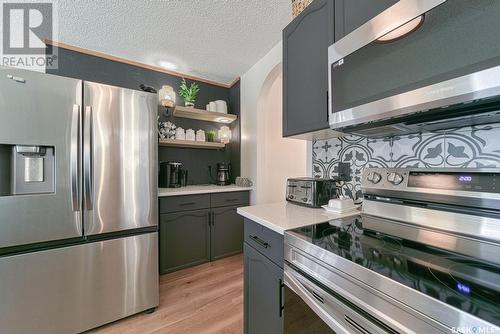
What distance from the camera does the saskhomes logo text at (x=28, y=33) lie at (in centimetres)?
156

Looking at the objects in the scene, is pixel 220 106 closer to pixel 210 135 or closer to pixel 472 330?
pixel 210 135

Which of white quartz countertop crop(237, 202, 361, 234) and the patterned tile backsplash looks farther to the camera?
white quartz countertop crop(237, 202, 361, 234)

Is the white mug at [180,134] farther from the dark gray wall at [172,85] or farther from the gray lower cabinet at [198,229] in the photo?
the gray lower cabinet at [198,229]

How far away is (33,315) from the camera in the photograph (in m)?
1.20

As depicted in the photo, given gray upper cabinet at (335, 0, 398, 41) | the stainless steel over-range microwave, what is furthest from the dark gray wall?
the stainless steel over-range microwave

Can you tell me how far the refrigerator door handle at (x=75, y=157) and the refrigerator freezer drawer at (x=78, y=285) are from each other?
32 cm

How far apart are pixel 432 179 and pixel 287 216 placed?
2.11 ft

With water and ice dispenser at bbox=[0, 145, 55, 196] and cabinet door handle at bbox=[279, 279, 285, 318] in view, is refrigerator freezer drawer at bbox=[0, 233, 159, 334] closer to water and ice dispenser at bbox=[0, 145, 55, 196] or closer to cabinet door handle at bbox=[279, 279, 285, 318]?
water and ice dispenser at bbox=[0, 145, 55, 196]

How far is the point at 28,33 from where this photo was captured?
1802 mm

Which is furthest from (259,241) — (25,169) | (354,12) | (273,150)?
(273,150)

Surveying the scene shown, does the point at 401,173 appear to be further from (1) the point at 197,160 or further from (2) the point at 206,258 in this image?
(1) the point at 197,160

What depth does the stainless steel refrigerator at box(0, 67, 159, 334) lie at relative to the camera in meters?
1.16

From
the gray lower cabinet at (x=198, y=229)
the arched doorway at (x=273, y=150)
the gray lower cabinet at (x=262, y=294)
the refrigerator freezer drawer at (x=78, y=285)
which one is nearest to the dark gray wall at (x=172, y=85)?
the arched doorway at (x=273, y=150)

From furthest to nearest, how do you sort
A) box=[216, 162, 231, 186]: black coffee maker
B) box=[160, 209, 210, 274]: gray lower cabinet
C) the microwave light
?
box=[216, 162, 231, 186]: black coffee maker
box=[160, 209, 210, 274]: gray lower cabinet
the microwave light
